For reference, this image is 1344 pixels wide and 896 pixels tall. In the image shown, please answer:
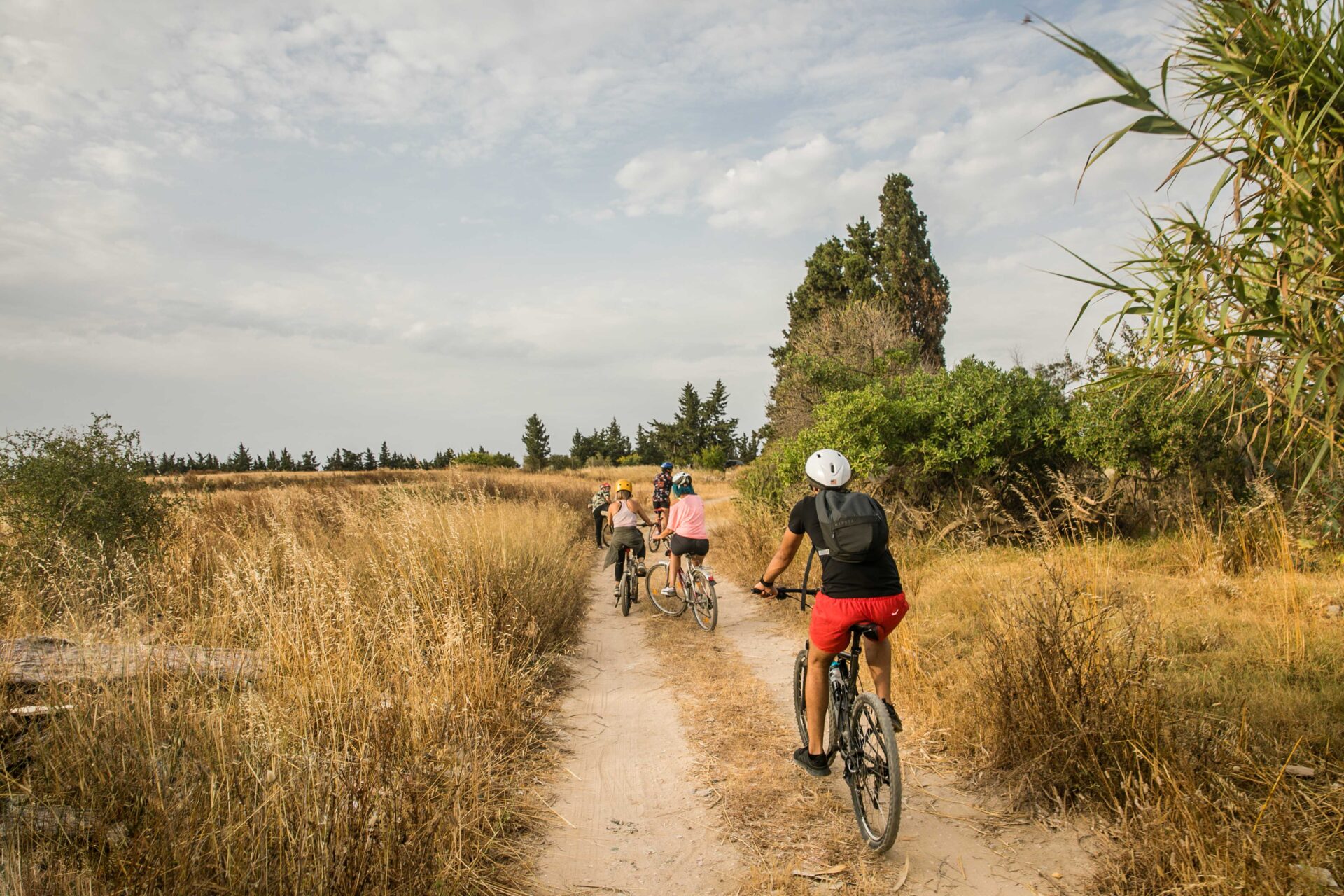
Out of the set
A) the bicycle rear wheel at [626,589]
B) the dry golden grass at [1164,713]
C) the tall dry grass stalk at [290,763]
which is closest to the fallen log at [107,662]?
the tall dry grass stalk at [290,763]

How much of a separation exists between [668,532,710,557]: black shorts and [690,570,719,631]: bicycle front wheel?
33 centimetres

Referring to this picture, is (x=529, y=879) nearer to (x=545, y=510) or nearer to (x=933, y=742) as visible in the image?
(x=933, y=742)

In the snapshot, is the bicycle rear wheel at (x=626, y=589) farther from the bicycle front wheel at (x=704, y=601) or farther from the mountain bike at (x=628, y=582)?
the bicycle front wheel at (x=704, y=601)

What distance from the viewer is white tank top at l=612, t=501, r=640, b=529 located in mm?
11500

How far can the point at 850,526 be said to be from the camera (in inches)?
157

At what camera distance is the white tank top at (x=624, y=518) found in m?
11.5

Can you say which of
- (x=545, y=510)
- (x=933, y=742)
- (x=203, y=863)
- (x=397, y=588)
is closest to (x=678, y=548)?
(x=397, y=588)

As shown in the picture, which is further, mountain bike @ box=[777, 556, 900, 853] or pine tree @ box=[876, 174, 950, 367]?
pine tree @ box=[876, 174, 950, 367]

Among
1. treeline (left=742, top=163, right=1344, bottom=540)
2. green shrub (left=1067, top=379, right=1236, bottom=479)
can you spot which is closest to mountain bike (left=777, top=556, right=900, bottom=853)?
Result: treeline (left=742, top=163, right=1344, bottom=540)

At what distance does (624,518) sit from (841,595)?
774cm

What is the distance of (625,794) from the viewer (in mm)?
4816

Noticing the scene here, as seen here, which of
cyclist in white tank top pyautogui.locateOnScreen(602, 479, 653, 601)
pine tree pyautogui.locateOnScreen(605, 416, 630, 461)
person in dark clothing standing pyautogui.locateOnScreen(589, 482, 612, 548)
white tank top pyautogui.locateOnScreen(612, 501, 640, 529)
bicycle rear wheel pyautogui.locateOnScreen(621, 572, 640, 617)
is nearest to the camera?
bicycle rear wheel pyautogui.locateOnScreen(621, 572, 640, 617)

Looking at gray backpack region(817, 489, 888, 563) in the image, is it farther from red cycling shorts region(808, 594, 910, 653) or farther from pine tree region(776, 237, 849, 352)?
pine tree region(776, 237, 849, 352)

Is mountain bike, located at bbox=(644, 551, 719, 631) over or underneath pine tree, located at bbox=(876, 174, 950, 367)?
underneath
